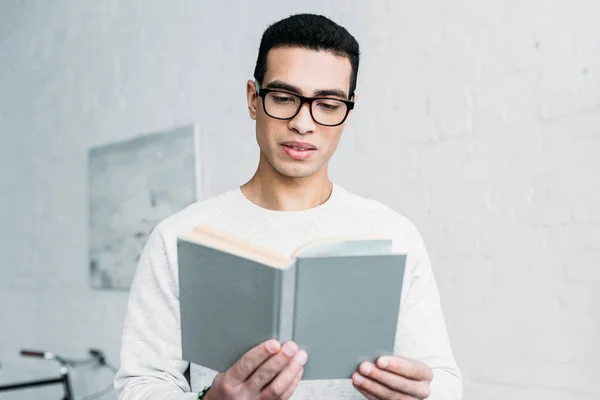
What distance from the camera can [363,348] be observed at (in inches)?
34.2

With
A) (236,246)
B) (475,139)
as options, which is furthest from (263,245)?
(475,139)

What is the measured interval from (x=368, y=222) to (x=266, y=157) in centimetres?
22

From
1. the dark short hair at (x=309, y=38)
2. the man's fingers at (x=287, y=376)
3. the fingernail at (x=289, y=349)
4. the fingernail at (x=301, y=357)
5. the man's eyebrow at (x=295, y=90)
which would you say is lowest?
the man's fingers at (x=287, y=376)

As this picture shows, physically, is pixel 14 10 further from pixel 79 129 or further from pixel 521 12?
pixel 521 12

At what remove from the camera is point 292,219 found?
1.15 meters

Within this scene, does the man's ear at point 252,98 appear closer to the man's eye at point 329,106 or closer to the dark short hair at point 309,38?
the dark short hair at point 309,38

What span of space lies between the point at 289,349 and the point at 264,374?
5cm

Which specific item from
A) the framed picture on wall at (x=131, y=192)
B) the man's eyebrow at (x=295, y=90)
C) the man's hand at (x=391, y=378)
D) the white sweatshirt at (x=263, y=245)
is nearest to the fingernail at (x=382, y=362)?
the man's hand at (x=391, y=378)

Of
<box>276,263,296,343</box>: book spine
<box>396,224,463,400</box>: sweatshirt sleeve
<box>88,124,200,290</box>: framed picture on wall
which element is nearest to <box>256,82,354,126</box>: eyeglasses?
<box>396,224,463,400</box>: sweatshirt sleeve

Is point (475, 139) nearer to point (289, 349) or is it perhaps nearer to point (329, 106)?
point (329, 106)

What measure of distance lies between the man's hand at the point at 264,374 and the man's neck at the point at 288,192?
1.26 feet

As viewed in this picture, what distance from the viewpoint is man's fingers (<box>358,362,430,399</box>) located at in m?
0.86

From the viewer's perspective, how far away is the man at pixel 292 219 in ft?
3.52

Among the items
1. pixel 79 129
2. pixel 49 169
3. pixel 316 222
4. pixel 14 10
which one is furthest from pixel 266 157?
pixel 14 10
